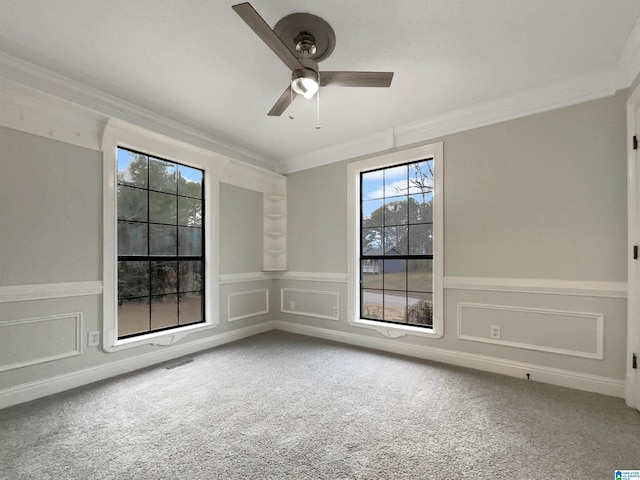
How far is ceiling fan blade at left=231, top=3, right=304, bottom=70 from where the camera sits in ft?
4.34

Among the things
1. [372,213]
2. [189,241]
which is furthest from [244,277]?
[372,213]

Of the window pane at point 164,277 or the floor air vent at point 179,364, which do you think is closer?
the floor air vent at point 179,364

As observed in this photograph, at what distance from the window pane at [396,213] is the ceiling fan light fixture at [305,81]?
79.0 inches

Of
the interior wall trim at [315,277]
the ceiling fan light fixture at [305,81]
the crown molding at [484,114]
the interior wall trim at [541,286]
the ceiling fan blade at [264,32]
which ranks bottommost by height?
the interior wall trim at [315,277]

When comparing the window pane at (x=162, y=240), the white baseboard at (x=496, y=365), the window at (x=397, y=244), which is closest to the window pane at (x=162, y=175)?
the window pane at (x=162, y=240)

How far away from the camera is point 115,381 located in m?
2.57

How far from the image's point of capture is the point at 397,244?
350 centimetres

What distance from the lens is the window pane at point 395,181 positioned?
11.4 feet

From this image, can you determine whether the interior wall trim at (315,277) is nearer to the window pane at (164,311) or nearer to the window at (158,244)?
the window at (158,244)

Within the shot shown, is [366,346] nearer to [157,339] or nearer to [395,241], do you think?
[395,241]

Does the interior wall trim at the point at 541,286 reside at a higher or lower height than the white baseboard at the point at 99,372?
higher

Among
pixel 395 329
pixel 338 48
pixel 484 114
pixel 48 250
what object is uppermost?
pixel 338 48

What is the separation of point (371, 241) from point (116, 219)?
2.78 meters

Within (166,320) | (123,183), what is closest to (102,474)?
(166,320)
